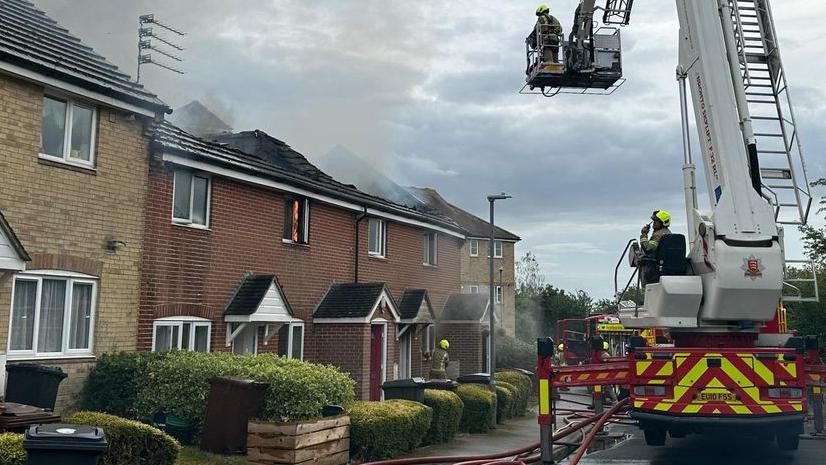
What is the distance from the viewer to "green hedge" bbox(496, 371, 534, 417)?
54.9 ft

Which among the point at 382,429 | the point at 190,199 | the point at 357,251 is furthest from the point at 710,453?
the point at 357,251

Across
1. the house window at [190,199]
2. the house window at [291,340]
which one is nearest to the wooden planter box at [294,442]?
the house window at [190,199]

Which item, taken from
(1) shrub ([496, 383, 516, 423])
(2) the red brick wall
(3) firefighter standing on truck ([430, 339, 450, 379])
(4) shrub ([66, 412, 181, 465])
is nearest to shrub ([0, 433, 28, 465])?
(4) shrub ([66, 412, 181, 465])

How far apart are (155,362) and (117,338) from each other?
0.99m

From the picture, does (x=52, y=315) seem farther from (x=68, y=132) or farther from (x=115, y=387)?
(x=68, y=132)

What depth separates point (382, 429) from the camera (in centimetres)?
1052

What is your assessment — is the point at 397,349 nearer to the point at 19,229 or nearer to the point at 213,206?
the point at 213,206

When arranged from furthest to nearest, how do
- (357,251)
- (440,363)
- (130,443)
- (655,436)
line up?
(357,251), (440,363), (655,436), (130,443)

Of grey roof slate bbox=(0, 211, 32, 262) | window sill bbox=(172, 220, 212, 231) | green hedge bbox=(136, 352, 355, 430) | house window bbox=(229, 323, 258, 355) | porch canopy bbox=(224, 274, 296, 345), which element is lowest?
green hedge bbox=(136, 352, 355, 430)

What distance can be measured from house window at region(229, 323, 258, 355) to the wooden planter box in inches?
193

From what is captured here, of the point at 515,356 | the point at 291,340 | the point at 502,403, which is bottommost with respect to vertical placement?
the point at 502,403

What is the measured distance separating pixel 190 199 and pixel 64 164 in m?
3.02

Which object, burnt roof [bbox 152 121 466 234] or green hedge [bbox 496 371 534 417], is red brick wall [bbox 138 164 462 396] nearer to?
burnt roof [bbox 152 121 466 234]

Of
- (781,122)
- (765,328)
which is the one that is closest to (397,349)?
(765,328)
